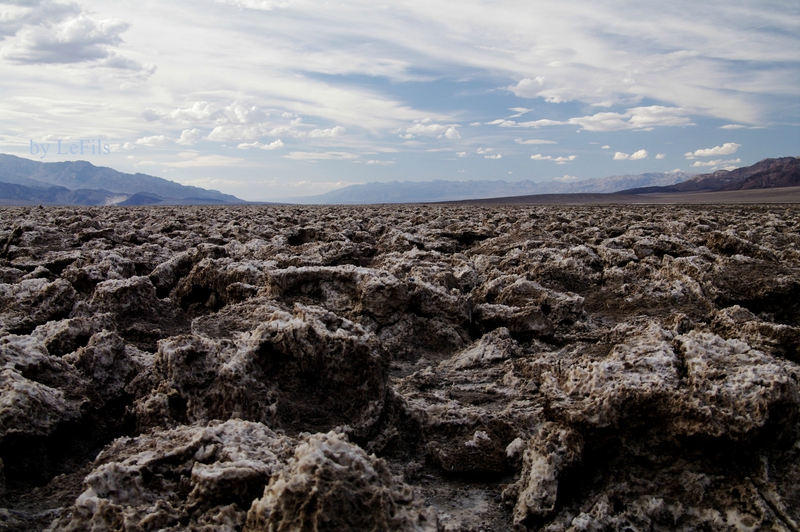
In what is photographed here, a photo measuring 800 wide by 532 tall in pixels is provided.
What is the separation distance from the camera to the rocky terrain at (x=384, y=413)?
1765mm

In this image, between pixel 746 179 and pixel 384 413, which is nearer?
pixel 384 413

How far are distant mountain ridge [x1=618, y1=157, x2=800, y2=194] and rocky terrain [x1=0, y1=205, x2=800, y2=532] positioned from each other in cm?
10920

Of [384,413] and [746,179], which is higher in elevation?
[746,179]

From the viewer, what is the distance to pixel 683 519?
201cm

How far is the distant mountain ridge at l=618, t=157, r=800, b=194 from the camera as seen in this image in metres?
101

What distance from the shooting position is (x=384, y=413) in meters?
2.83

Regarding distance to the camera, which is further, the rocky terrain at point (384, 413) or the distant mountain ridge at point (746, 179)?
the distant mountain ridge at point (746, 179)

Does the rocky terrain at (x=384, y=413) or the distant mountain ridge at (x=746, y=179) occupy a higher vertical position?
the distant mountain ridge at (x=746, y=179)

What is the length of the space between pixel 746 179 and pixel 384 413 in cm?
12830

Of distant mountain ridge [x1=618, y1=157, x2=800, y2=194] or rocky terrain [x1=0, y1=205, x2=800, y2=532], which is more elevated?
distant mountain ridge [x1=618, y1=157, x2=800, y2=194]

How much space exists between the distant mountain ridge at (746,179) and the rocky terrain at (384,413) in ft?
358

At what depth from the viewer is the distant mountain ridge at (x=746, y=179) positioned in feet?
330

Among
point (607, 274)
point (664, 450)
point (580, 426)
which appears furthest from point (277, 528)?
point (607, 274)

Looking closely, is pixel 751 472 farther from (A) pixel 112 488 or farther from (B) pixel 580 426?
(A) pixel 112 488
